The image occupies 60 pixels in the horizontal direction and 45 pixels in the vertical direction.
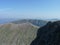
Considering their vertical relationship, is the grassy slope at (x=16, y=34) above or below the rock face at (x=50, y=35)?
below

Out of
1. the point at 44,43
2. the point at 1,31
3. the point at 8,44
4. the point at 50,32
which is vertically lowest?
the point at 8,44

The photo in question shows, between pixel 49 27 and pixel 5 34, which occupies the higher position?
pixel 49 27

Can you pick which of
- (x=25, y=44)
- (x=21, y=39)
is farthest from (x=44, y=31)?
(x=21, y=39)

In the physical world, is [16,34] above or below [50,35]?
below

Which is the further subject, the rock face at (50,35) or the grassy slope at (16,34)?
the grassy slope at (16,34)

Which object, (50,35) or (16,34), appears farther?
(16,34)

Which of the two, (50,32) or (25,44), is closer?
(50,32)

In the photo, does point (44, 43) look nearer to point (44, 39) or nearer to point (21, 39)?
point (44, 39)

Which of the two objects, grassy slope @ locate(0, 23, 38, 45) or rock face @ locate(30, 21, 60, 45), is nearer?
rock face @ locate(30, 21, 60, 45)
